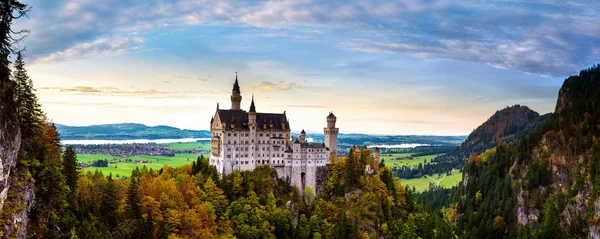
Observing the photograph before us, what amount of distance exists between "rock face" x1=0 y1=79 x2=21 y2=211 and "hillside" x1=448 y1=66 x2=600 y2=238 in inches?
4474

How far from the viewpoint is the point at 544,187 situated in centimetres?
15038

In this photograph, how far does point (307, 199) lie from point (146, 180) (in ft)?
116

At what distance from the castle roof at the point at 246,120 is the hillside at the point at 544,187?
68.2 metres

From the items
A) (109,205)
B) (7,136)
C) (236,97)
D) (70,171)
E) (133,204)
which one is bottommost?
(133,204)

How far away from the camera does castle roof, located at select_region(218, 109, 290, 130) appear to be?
10229 centimetres

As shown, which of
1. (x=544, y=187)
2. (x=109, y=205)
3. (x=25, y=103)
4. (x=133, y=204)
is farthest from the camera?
(x=544, y=187)

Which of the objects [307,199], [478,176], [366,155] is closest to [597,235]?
[366,155]

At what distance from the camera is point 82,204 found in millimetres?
62812

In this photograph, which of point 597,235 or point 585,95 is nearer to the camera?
point 597,235

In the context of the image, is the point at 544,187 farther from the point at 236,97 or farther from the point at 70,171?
the point at 70,171

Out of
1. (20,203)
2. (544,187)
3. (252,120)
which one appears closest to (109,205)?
(20,203)

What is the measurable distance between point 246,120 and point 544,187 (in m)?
104

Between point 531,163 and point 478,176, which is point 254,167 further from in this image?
point 478,176

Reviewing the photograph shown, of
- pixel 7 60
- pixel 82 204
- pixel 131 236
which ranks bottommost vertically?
pixel 131 236
